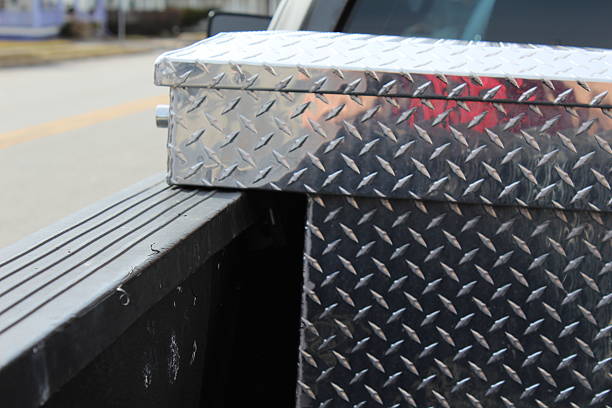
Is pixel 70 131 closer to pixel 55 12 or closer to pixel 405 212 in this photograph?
pixel 405 212

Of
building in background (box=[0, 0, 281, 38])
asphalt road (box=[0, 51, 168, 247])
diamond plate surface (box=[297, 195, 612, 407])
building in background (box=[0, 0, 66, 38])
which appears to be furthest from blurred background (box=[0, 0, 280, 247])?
building in background (box=[0, 0, 281, 38])

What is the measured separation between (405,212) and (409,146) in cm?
13

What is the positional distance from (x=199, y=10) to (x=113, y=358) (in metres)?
52.1

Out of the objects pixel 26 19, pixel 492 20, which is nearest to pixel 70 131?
pixel 492 20

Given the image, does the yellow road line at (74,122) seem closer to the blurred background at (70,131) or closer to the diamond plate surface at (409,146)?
the blurred background at (70,131)

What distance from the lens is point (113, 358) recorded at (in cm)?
136

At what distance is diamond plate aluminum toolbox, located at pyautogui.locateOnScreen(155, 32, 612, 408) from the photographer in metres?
1.61

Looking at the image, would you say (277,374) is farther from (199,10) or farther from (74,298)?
(199,10)

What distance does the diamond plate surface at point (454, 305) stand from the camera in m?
1.64

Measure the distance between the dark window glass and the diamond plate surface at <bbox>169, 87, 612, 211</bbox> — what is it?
2.50ft

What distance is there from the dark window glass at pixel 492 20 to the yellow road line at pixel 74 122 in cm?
825

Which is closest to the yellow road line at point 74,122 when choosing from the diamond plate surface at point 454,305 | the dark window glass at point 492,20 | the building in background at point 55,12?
the dark window glass at point 492,20

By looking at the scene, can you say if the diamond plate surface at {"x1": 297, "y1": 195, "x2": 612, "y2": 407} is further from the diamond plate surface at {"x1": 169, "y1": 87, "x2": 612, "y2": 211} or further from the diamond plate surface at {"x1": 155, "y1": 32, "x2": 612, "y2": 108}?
the diamond plate surface at {"x1": 155, "y1": 32, "x2": 612, "y2": 108}

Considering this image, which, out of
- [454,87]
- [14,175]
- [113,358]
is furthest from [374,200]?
[14,175]
